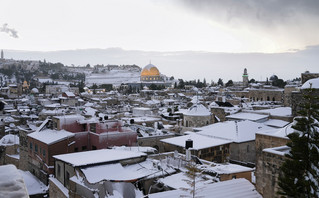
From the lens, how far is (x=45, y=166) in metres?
19.1

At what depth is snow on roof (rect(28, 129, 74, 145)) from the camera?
1906 centimetres

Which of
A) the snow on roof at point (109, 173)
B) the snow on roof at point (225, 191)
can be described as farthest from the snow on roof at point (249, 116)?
the snow on roof at point (225, 191)

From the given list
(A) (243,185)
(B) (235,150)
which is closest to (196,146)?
(B) (235,150)

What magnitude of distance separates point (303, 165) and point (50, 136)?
16933 millimetres

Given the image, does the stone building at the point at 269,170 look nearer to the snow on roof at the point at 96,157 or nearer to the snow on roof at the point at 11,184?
the snow on roof at the point at 96,157

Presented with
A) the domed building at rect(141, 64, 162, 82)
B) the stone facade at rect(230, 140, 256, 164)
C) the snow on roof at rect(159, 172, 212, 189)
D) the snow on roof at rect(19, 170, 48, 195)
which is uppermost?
the domed building at rect(141, 64, 162, 82)

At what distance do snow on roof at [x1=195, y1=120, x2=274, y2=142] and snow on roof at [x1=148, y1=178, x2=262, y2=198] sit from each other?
1162 centimetres

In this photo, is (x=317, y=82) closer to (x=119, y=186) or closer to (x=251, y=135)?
(x=251, y=135)

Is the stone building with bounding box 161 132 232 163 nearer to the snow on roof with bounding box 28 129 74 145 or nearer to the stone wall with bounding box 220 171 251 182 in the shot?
the stone wall with bounding box 220 171 251 182

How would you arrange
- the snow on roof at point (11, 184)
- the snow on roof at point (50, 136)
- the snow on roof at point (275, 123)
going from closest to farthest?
1. the snow on roof at point (11, 184)
2. the snow on roof at point (50, 136)
3. the snow on roof at point (275, 123)

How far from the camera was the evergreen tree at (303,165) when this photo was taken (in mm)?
7105

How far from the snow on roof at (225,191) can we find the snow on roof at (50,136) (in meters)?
12.6

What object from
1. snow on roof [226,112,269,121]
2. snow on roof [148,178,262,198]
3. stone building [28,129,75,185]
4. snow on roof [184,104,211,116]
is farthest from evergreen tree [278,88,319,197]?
snow on roof [226,112,269,121]

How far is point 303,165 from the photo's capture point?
286 inches
